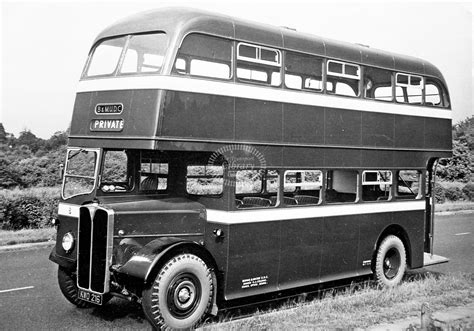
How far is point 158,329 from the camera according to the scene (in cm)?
673

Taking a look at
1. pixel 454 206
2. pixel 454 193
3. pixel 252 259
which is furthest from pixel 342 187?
pixel 454 193

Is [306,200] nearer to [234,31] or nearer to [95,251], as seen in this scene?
[234,31]

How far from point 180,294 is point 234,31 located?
141 inches

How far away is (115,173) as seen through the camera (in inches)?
311

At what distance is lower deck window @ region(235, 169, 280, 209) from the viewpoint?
8.68 m

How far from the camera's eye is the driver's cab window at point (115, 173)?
302 inches

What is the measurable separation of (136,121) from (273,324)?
2.96m

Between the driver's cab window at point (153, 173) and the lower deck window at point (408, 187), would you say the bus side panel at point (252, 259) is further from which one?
the lower deck window at point (408, 187)

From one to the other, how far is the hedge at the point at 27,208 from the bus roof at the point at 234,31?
770cm

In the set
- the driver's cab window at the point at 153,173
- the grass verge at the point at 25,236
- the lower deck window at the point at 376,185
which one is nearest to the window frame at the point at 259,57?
the driver's cab window at the point at 153,173

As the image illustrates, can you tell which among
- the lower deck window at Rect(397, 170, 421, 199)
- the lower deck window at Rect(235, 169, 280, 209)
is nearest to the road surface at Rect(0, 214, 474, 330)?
the lower deck window at Rect(397, 170, 421, 199)

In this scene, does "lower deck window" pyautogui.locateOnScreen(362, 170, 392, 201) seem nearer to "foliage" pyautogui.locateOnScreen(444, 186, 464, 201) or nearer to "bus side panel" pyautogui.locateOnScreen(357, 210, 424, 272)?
"bus side panel" pyautogui.locateOnScreen(357, 210, 424, 272)

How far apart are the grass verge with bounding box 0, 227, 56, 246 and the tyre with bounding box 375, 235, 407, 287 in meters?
8.07

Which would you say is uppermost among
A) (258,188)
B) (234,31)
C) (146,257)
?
(234,31)
